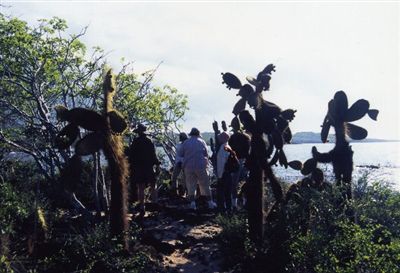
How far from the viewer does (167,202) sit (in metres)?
11.9

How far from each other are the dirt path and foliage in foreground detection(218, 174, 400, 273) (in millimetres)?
369

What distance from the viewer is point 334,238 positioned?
6.08 meters

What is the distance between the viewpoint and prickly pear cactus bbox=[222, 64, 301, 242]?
295 inches

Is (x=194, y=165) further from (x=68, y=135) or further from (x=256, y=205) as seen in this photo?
(x=68, y=135)

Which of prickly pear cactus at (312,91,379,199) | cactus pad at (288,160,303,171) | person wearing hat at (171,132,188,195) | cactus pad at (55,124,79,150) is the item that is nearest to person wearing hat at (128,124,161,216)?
person wearing hat at (171,132,188,195)

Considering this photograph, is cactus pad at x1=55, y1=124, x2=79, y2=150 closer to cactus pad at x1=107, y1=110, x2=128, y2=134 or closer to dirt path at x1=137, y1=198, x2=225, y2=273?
cactus pad at x1=107, y1=110, x2=128, y2=134

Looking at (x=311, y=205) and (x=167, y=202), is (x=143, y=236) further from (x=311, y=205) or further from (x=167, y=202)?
(x=167, y=202)

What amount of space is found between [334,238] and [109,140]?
357 cm

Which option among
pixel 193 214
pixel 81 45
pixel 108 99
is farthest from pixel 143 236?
pixel 81 45

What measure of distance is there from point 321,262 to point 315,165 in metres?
2.98

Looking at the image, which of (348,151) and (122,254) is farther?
(348,151)

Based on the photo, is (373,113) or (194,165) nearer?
(373,113)

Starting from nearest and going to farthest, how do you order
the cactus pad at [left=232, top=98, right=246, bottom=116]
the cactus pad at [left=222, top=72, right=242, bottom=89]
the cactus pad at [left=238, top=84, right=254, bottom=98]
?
the cactus pad at [left=238, top=84, right=254, bottom=98], the cactus pad at [left=222, top=72, right=242, bottom=89], the cactus pad at [left=232, top=98, right=246, bottom=116]

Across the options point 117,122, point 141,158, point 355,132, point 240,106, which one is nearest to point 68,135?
point 117,122
